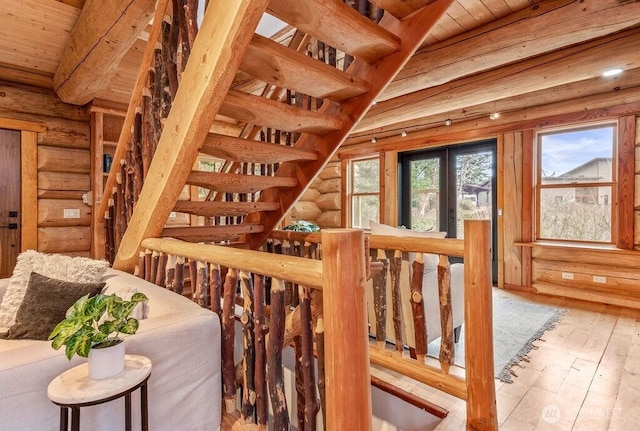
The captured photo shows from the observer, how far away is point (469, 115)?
4695 millimetres

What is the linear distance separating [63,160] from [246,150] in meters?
3.15

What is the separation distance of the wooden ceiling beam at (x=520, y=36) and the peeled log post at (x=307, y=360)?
8.86 ft

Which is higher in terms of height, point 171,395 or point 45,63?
point 45,63

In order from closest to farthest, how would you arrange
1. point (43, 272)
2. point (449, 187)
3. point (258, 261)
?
1. point (258, 261)
2. point (43, 272)
3. point (449, 187)

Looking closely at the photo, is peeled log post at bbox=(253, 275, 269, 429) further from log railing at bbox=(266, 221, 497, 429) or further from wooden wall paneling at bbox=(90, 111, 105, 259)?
wooden wall paneling at bbox=(90, 111, 105, 259)

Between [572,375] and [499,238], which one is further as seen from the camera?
[499,238]

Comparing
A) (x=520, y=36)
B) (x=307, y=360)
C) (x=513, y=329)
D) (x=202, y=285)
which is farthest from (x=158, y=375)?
(x=520, y=36)

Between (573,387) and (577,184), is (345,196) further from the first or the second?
(573,387)

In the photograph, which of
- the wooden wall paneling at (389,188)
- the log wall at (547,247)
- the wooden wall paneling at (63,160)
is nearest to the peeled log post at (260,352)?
the wooden wall paneling at (63,160)

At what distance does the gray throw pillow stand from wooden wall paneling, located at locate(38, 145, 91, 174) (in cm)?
256

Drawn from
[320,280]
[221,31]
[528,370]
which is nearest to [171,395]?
[320,280]

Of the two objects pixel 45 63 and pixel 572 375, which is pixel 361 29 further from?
pixel 45 63

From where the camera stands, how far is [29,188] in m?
3.50

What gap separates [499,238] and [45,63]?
5780 mm
